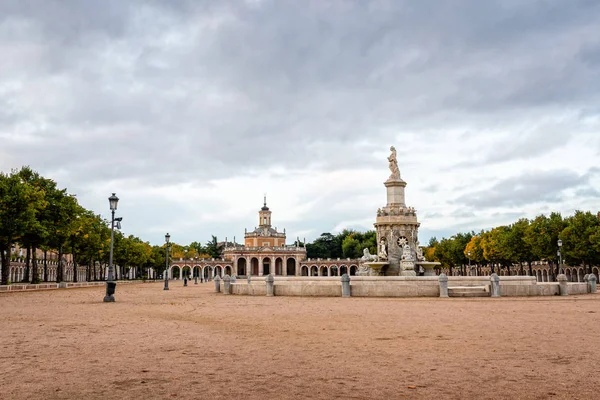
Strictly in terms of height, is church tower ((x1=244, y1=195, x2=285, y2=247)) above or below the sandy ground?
above

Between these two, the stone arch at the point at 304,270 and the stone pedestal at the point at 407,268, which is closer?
the stone pedestal at the point at 407,268

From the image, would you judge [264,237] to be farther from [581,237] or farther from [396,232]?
[396,232]

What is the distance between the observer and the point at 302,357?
10.5 meters

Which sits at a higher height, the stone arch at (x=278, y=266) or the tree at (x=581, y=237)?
the tree at (x=581, y=237)

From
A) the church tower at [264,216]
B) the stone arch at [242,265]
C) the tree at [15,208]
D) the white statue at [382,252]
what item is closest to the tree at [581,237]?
the white statue at [382,252]

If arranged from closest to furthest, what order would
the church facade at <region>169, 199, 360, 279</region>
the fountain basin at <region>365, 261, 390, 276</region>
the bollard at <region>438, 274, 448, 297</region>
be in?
the bollard at <region>438, 274, 448, 297</region>, the fountain basin at <region>365, 261, 390, 276</region>, the church facade at <region>169, 199, 360, 279</region>

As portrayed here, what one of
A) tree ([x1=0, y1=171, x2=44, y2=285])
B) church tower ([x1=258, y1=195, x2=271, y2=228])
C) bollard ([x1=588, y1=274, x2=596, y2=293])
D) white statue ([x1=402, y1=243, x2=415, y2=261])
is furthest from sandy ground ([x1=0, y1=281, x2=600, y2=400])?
church tower ([x1=258, y1=195, x2=271, y2=228])

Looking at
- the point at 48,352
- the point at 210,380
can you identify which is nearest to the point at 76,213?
the point at 48,352

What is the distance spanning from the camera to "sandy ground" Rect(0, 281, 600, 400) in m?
7.87

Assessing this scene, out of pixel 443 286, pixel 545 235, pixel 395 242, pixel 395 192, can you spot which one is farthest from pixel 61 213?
pixel 545 235

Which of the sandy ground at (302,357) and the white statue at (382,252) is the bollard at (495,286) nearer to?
the white statue at (382,252)

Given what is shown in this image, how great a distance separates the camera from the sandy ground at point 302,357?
25.8ft

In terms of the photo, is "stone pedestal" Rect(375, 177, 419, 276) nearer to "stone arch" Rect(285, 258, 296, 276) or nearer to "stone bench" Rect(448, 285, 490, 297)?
"stone bench" Rect(448, 285, 490, 297)

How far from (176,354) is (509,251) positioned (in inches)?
2850
